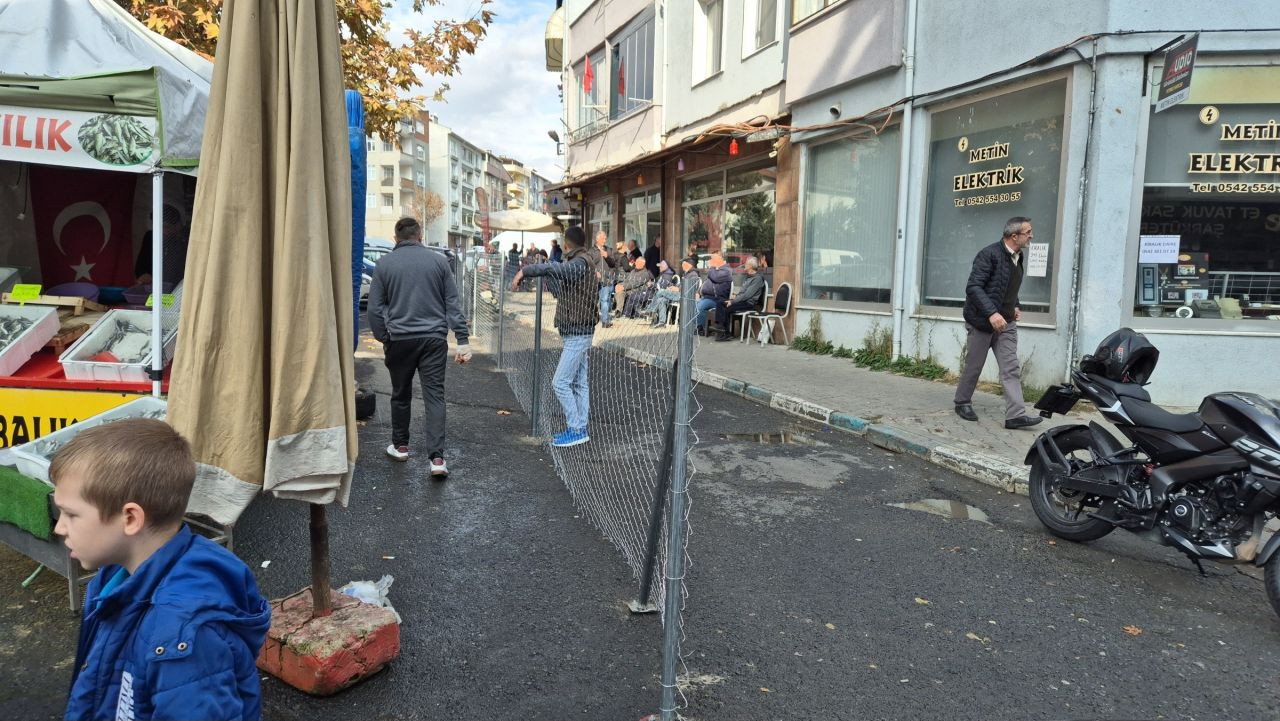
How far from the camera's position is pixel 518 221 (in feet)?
85.9

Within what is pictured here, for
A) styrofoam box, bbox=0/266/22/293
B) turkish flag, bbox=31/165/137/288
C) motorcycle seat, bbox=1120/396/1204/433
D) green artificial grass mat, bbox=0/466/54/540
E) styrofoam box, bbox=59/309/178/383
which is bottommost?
green artificial grass mat, bbox=0/466/54/540

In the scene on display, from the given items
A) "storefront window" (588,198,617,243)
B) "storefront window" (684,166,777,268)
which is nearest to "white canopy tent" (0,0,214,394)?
"storefront window" (684,166,777,268)

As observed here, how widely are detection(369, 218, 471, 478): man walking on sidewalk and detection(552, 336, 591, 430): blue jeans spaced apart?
0.95 metres

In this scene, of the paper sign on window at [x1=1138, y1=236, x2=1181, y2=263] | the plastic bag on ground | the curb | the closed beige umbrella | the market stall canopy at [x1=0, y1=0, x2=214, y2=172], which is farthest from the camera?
the paper sign on window at [x1=1138, y1=236, x2=1181, y2=263]

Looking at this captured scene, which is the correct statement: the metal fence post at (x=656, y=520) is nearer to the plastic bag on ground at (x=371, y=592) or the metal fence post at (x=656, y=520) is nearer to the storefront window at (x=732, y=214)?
the plastic bag on ground at (x=371, y=592)

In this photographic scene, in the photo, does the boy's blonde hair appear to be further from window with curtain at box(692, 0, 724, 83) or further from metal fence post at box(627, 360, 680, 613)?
window with curtain at box(692, 0, 724, 83)

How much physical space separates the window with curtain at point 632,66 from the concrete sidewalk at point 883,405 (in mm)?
10175

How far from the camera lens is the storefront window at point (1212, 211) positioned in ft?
26.2

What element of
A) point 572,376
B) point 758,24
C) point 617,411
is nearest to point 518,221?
point 758,24

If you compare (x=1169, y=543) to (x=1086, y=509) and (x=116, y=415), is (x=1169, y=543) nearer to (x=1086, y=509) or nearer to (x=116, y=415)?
(x=1086, y=509)

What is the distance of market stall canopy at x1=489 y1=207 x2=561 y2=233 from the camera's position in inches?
1013

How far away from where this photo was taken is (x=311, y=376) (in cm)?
267

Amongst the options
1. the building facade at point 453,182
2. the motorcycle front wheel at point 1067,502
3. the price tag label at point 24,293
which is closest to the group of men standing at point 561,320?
the price tag label at point 24,293

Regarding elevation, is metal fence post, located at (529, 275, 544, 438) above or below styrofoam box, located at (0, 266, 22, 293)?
below
